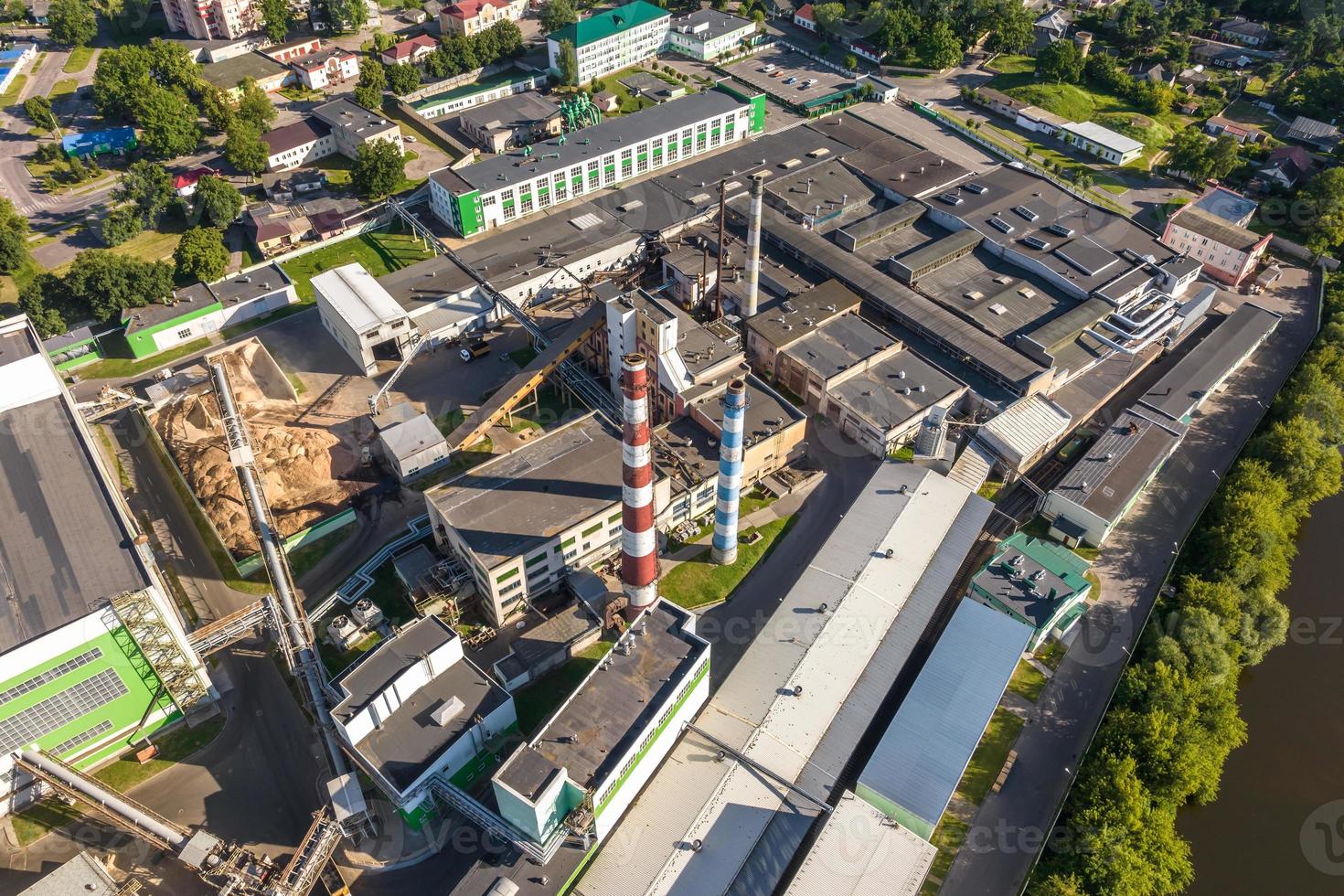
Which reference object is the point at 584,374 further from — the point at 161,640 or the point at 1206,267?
the point at 1206,267

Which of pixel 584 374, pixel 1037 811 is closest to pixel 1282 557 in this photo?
pixel 1037 811

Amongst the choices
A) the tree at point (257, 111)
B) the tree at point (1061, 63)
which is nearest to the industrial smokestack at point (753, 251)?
the tree at point (257, 111)

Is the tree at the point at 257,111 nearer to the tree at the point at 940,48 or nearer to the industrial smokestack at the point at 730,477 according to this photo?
the industrial smokestack at the point at 730,477

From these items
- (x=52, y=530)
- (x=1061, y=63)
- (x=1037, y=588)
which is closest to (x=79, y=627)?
(x=52, y=530)

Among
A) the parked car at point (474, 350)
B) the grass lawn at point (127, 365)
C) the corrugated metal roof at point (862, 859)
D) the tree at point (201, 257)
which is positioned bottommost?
the corrugated metal roof at point (862, 859)

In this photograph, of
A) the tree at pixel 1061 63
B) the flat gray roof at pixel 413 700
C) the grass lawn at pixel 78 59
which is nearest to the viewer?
the flat gray roof at pixel 413 700

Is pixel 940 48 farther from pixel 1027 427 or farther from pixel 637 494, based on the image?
pixel 637 494

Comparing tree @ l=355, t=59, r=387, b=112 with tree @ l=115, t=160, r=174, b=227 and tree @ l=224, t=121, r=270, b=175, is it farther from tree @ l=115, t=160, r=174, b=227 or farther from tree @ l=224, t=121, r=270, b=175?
tree @ l=115, t=160, r=174, b=227
